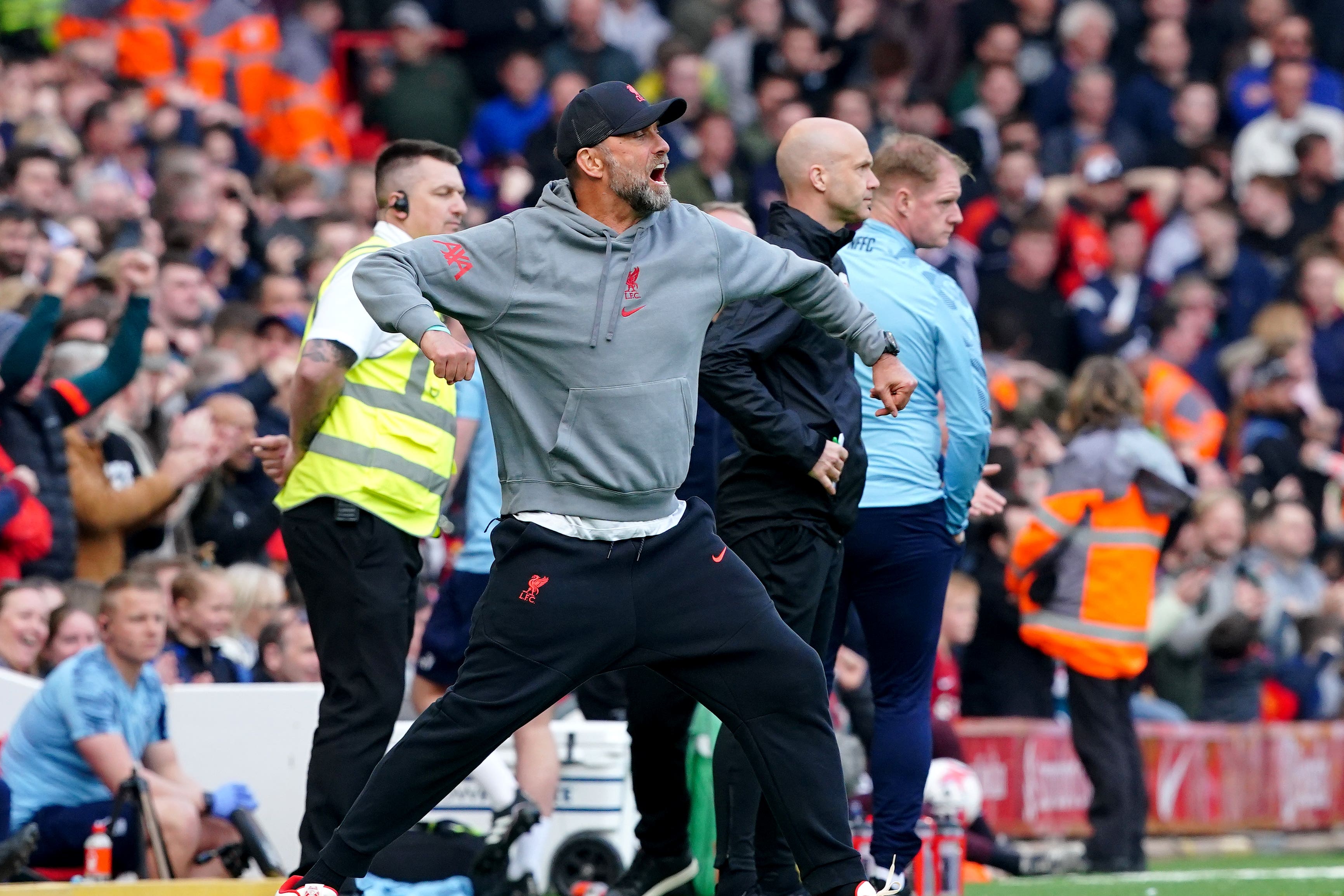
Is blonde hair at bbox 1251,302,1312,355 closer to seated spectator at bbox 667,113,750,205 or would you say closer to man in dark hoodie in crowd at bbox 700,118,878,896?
seated spectator at bbox 667,113,750,205

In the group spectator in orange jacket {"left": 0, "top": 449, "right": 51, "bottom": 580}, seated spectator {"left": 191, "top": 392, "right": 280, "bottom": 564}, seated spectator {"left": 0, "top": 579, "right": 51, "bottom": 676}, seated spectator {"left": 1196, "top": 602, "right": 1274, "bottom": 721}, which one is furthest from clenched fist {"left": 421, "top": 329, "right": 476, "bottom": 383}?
seated spectator {"left": 1196, "top": 602, "right": 1274, "bottom": 721}

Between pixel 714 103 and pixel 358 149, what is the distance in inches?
117

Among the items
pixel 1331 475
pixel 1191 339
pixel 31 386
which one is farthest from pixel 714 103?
pixel 31 386

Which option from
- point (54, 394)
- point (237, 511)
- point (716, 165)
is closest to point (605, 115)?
point (54, 394)

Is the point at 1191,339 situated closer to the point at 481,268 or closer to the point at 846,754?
the point at 846,754

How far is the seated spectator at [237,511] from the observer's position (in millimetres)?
10461

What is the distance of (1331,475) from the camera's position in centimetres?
1489

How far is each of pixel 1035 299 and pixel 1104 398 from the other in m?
5.57

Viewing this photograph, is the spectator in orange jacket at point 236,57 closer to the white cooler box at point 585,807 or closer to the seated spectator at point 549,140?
the seated spectator at point 549,140

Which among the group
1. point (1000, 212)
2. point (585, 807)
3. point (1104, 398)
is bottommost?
point (585, 807)

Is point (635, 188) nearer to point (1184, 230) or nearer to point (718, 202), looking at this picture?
point (718, 202)

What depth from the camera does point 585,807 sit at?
28.2ft

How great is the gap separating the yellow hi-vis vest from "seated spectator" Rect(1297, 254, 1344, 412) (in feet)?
36.6

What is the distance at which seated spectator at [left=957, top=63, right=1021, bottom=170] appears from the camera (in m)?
17.9
